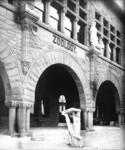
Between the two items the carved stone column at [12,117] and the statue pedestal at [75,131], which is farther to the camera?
the carved stone column at [12,117]

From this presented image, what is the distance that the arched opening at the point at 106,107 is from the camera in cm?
2150

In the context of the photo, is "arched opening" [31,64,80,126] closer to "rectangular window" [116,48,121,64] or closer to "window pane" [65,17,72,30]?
"window pane" [65,17,72,30]

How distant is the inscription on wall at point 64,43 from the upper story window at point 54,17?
0.90 meters

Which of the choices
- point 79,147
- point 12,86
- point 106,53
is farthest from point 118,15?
point 79,147

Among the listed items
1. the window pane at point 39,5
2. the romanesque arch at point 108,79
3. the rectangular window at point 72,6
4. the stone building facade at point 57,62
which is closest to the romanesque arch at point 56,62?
the stone building facade at point 57,62

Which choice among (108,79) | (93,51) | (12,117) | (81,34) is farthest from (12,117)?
(108,79)

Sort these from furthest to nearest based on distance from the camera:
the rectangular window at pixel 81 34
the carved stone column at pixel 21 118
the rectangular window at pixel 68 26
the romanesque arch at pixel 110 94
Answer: the romanesque arch at pixel 110 94, the rectangular window at pixel 81 34, the rectangular window at pixel 68 26, the carved stone column at pixel 21 118

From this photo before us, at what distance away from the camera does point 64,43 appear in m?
13.6

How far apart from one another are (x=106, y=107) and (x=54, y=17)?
36.6 ft

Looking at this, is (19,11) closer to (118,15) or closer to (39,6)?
(39,6)

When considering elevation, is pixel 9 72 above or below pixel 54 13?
below

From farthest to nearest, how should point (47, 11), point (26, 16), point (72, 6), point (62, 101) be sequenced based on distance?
point (62, 101) < point (72, 6) < point (47, 11) < point (26, 16)

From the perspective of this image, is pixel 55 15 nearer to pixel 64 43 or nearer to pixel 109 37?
pixel 64 43

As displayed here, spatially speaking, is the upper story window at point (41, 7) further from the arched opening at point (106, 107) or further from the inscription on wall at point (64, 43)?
the arched opening at point (106, 107)
